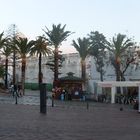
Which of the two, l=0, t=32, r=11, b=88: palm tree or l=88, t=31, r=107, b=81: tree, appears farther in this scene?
l=88, t=31, r=107, b=81: tree

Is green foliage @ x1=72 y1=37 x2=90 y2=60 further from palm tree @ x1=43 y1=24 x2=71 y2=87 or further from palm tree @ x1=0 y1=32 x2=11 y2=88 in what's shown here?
palm tree @ x1=0 y1=32 x2=11 y2=88

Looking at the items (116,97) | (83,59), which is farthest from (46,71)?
(116,97)

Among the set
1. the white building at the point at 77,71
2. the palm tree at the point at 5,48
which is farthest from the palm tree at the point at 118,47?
the palm tree at the point at 5,48

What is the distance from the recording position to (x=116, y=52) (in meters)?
66.1

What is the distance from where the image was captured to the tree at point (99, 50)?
239 ft

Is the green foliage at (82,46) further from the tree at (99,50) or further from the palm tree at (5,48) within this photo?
the palm tree at (5,48)

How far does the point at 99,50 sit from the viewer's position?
74.1 metres

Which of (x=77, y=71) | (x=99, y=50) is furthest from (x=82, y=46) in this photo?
(x=77, y=71)

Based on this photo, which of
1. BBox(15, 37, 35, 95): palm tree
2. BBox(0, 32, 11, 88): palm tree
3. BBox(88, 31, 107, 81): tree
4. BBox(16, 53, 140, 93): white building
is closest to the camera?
BBox(15, 37, 35, 95): palm tree

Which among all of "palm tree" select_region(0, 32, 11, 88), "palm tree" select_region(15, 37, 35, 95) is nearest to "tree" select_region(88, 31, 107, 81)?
"palm tree" select_region(15, 37, 35, 95)

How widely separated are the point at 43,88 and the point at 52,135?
39.7 ft

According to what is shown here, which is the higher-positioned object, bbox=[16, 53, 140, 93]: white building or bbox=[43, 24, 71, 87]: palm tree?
bbox=[43, 24, 71, 87]: palm tree

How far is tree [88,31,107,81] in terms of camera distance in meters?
72.9

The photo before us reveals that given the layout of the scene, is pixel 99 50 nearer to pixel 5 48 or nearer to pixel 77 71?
pixel 77 71
